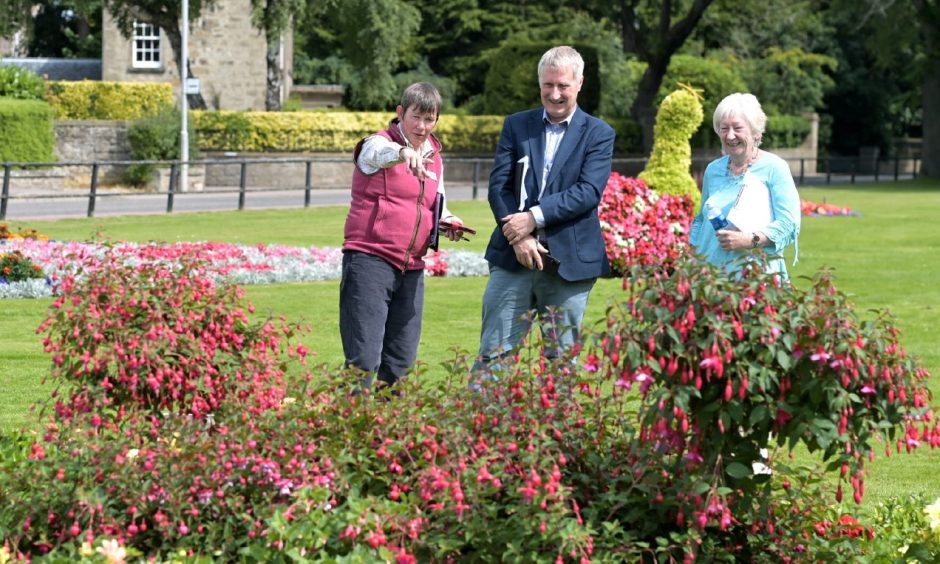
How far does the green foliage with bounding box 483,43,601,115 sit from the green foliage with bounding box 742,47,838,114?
1118 cm

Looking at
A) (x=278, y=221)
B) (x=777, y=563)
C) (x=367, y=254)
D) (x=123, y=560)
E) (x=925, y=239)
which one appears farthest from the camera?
(x=278, y=221)

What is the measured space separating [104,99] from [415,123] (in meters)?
34.7

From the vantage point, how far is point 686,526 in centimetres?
480

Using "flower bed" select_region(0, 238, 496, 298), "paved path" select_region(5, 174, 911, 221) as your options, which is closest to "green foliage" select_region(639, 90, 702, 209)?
"flower bed" select_region(0, 238, 496, 298)

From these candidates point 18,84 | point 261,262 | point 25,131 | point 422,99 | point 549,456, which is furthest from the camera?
point 18,84

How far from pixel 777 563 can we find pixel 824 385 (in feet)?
2.62

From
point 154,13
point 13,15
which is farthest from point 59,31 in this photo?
point 154,13

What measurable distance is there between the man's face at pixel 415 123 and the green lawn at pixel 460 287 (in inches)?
40.4

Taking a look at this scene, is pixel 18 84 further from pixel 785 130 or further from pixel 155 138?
pixel 785 130

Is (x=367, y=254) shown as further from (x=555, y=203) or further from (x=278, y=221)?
Result: (x=278, y=221)

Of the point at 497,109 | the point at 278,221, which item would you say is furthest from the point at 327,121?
the point at 278,221

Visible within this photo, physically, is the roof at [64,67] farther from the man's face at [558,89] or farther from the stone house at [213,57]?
the man's face at [558,89]

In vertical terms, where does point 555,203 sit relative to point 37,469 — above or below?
above

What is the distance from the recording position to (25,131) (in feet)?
111
